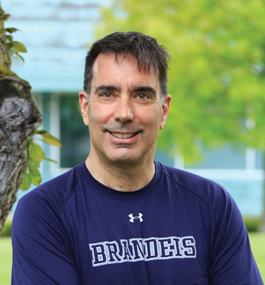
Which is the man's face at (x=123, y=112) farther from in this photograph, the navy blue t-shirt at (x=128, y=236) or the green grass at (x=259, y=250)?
the green grass at (x=259, y=250)

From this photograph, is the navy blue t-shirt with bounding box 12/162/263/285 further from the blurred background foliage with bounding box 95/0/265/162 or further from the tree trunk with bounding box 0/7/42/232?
the blurred background foliage with bounding box 95/0/265/162

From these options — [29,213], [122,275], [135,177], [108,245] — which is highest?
[135,177]

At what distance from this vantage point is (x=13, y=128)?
2.13 m

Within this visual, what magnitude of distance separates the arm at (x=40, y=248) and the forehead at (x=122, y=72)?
0.64 meters

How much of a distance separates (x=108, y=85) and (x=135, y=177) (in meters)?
0.45

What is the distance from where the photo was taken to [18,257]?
1.94 metres

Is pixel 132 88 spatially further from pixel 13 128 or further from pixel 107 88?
pixel 13 128

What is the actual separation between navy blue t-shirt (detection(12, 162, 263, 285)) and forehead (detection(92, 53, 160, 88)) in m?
0.45

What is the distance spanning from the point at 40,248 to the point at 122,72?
85 centimetres

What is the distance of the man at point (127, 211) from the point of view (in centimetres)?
196

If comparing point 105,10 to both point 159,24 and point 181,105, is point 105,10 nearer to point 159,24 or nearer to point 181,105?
point 159,24

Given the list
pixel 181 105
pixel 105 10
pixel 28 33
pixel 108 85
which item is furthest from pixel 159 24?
pixel 108 85

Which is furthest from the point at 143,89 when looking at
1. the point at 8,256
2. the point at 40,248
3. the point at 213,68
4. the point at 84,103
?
the point at 213,68

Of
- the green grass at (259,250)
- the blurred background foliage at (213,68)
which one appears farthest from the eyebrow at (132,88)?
the blurred background foliage at (213,68)
